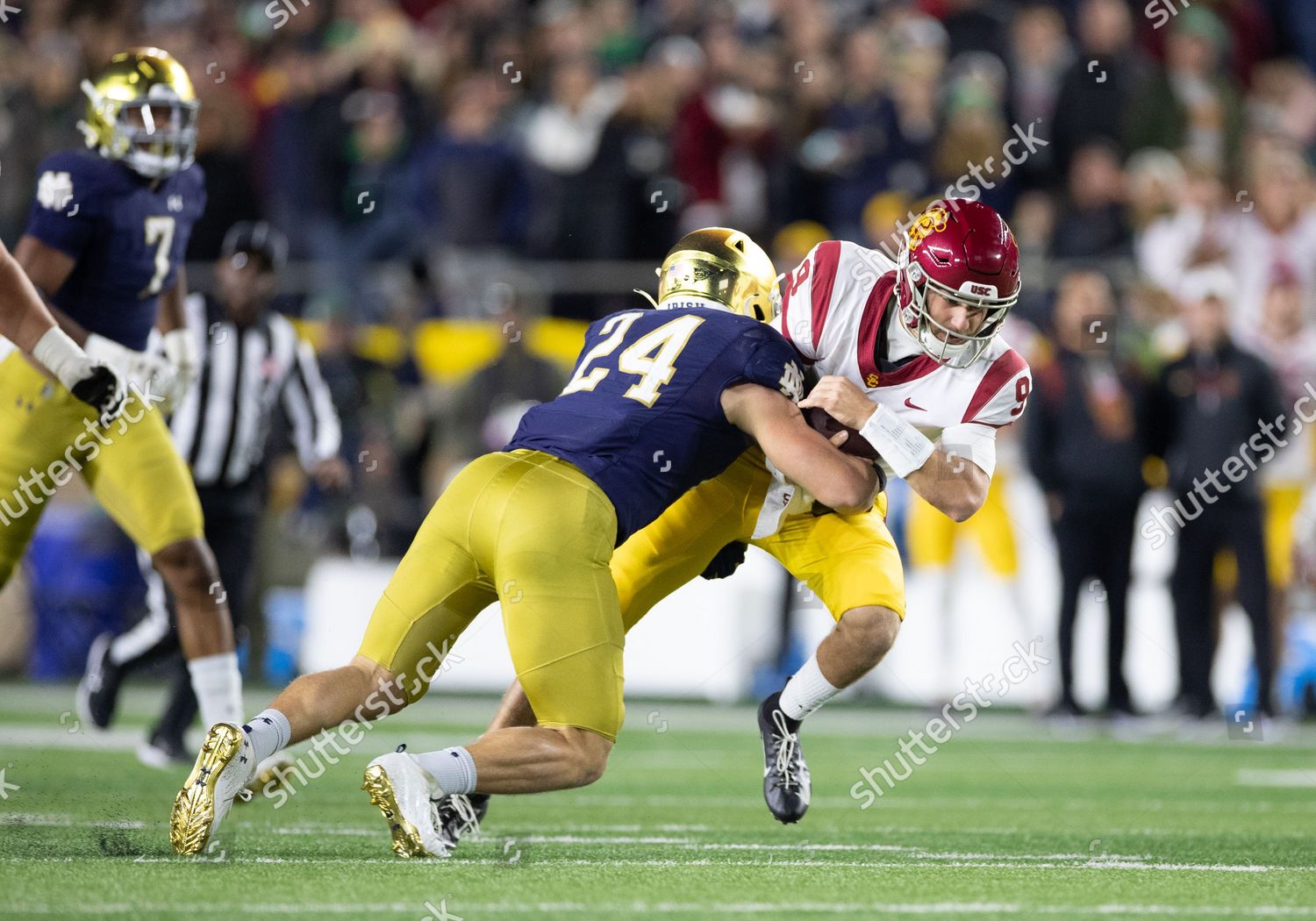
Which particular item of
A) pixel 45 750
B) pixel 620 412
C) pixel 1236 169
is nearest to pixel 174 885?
pixel 620 412

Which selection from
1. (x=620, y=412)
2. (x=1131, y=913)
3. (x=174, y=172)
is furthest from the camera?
(x=174, y=172)

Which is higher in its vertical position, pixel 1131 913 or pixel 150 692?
pixel 1131 913

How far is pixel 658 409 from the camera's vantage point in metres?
4.37

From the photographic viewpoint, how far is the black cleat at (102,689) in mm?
6973

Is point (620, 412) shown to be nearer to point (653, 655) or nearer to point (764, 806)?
point (764, 806)

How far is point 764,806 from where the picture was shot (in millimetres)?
6113

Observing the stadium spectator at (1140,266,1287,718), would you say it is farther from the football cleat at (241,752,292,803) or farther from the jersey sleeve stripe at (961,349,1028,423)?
the football cleat at (241,752,292,803)

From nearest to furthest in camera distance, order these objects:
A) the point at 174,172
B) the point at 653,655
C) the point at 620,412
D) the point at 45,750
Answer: the point at 620,412 < the point at 174,172 < the point at 45,750 < the point at 653,655

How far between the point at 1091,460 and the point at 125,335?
17.6ft

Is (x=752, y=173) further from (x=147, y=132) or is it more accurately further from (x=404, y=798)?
(x=404, y=798)

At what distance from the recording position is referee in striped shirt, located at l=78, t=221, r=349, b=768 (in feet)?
24.3

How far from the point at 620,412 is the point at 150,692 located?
22.6 ft

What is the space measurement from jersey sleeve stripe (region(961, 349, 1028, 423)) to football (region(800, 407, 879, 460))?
0.91ft

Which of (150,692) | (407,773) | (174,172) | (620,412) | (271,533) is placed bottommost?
(150,692)
